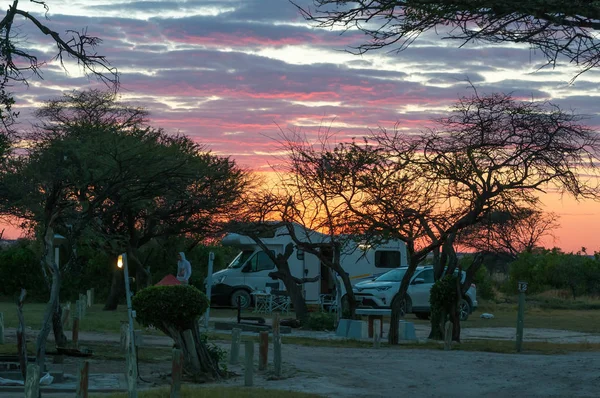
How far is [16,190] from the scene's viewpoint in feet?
77.6

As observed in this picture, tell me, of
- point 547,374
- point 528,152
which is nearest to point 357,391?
point 547,374

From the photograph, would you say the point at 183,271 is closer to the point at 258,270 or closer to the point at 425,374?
the point at 258,270

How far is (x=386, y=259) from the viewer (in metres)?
35.5

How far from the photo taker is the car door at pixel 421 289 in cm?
3188

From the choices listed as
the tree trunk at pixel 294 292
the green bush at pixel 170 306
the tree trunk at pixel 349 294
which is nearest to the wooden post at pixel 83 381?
the green bush at pixel 170 306

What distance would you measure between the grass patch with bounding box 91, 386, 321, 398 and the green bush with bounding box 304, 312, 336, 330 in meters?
12.6

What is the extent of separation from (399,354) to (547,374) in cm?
439

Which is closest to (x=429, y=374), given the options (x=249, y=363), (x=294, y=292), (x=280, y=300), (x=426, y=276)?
(x=249, y=363)

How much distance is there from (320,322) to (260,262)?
360 inches

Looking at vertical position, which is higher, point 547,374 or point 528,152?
point 528,152

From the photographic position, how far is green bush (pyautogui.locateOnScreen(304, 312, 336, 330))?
26.5 meters

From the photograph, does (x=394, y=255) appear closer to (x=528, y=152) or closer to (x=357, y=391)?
(x=528, y=152)

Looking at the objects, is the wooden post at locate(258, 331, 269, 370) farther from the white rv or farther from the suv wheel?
the white rv

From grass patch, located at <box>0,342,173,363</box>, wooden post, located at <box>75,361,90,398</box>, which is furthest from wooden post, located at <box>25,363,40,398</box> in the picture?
grass patch, located at <box>0,342,173,363</box>
